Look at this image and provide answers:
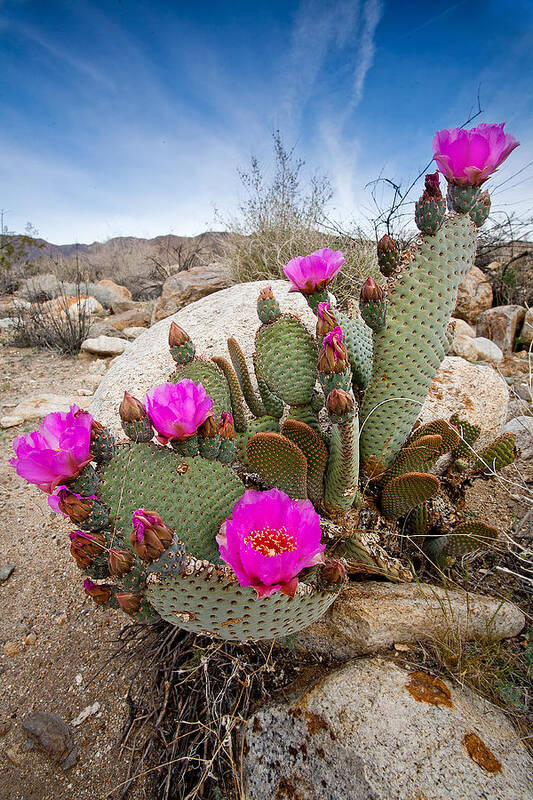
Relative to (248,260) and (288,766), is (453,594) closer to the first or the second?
(288,766)

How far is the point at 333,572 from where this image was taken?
97 cm

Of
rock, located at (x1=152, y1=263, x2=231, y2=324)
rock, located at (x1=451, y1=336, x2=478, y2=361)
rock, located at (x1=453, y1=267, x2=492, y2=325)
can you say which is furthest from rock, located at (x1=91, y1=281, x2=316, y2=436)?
rock, located at (x1=453, y1=267, x2=492, y2=325)

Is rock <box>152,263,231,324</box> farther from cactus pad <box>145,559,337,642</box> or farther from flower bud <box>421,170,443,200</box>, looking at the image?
cactus pad <box>145,559,337,642</box>

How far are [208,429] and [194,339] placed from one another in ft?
5.17

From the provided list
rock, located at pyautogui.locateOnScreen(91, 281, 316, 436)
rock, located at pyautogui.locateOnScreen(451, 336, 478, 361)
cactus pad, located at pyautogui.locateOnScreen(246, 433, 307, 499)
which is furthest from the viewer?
rock, located at pyautogui.locateOnScreen(451, 336, 478, 361)

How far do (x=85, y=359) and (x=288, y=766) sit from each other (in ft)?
17.5

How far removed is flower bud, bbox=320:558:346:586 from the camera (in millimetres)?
967

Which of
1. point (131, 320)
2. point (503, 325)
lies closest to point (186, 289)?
point (131, 320)

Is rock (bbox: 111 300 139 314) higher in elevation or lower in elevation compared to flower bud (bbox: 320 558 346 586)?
lower

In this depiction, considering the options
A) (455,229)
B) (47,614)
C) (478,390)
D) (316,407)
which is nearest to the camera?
(455,229)

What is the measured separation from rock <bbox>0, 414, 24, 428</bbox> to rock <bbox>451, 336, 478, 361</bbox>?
4.17m

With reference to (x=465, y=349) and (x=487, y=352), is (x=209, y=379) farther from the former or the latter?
(x=487, y=352)

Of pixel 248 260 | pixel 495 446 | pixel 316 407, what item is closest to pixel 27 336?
pixel 248 260

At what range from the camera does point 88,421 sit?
0.99 m
